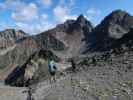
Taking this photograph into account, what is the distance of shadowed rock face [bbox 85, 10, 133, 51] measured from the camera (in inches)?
4331

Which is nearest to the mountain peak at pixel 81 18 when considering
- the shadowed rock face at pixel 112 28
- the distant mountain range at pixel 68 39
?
the distant mountain range at pixel 68 39

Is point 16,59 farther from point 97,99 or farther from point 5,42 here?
point 97,99

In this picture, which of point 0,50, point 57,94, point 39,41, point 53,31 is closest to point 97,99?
Result: point 57,94

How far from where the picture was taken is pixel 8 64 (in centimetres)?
10675

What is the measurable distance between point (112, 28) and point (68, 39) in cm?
3450

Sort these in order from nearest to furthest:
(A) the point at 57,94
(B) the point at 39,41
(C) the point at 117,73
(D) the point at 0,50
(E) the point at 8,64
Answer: (A) the point at 57,94 → (C) the point at 117,73 → (E) the point at 8,64 → (D) the point at 0,50 → (B) the point at 39,41

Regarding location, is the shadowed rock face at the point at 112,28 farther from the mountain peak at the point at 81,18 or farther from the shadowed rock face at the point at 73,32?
the mountain peak at the point at 81,18

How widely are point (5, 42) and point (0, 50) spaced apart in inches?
565

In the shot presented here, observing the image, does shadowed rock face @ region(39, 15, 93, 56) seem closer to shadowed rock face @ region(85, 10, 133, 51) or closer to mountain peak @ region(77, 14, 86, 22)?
mountain peak @ region(77, 14, 86, 22)

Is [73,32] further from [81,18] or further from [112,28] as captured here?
[112,28]

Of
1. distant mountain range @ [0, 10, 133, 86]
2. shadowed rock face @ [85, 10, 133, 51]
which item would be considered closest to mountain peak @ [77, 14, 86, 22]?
distant mountain range @ [0, 10, 133, 86]

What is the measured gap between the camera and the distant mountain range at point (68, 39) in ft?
356

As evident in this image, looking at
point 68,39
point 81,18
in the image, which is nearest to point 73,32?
point 68,39

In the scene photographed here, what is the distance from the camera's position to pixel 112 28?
116m
